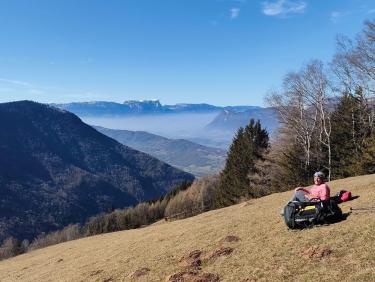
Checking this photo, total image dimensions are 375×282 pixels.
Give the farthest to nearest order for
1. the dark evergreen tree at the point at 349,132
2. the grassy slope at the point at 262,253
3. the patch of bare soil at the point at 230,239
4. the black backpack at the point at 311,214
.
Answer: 1. the dark evergreen tree at the point at 349,132
2. the patch of bare soil at the point at 230,239
3. the black backpack at the point at 311,214
4. the grassy slope at the point at 262,253

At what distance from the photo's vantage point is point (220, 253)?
21.5 m

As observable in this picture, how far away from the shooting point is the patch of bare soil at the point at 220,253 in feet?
69.8

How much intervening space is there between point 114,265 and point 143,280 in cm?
619

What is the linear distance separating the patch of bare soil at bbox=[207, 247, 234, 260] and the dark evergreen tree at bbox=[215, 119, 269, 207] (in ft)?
184

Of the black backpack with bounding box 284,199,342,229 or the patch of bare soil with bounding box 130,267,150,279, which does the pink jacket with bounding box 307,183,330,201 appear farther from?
the patch of bare soil with bounding box 130,267,150,279

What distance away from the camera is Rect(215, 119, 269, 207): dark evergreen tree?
80.5 metres

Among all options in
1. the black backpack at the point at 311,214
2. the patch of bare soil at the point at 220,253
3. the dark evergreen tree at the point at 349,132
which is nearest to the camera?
the patch of bare soil at the point at 220,253

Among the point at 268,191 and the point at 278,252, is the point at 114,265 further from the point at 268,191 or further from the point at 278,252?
the point at 268,191

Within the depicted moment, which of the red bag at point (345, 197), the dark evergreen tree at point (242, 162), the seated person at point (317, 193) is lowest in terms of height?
the dark evergreen tree at point (242, 162)

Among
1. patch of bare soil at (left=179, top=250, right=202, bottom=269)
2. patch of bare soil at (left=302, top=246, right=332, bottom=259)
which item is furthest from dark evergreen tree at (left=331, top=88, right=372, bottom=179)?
patch of bare soil at (left=302, top=246, right=332, bottom=259)

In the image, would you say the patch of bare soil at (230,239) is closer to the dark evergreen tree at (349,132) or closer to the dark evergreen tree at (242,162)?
the dark evergreen tree at (349,132)

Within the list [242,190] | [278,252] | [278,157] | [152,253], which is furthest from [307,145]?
[278,252]

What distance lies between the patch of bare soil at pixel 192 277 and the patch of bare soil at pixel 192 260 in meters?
1.05

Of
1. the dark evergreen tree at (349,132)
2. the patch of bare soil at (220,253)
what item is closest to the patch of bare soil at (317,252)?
the patch of bare soil at (220,253)
